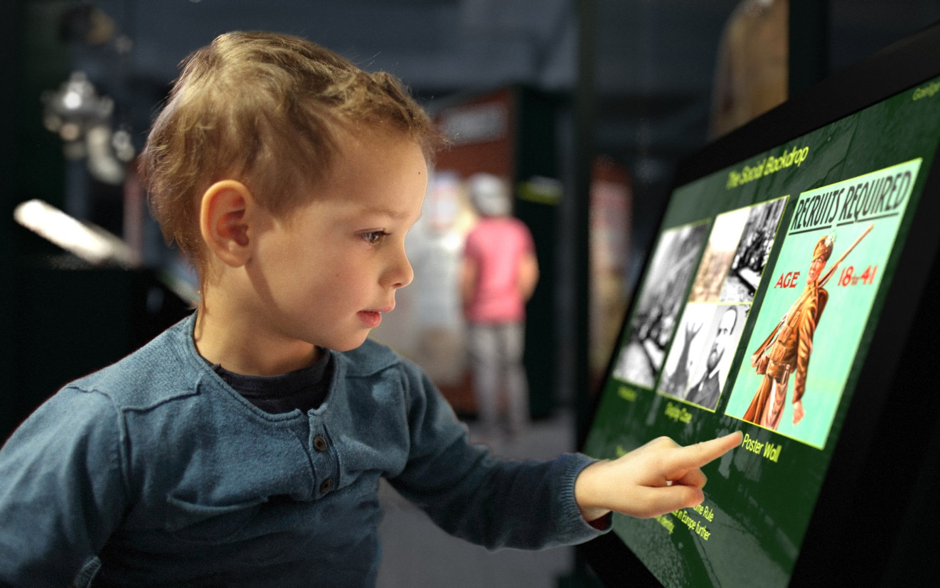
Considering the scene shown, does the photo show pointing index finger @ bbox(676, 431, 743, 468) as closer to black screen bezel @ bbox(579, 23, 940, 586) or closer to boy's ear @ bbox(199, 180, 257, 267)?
black screen bezel @ bbox(579, 23, 940, 586)

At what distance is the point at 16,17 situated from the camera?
152 cm

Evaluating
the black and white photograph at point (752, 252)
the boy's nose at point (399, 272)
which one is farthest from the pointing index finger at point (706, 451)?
the boy's nose at point (399, 272)

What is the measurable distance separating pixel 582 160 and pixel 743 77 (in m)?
0.33

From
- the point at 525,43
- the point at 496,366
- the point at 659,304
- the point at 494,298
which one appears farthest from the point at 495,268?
the point at 525,43

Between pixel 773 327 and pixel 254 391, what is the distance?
49 centimetres

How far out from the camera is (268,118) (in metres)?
0.61

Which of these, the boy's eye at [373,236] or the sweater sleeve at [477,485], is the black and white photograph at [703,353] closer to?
the sweater sleeve at [477,485]

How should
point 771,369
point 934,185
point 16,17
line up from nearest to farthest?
point 934,185 → point 771,369 → point 16,17

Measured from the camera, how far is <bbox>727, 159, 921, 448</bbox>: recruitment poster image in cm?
44

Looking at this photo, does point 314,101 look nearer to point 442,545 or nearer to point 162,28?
point 442,545

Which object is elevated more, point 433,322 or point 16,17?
point 16,17

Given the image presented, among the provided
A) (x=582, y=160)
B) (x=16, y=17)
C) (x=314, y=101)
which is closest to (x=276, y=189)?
(x=314, y=101)

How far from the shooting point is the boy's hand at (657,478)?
532 millimetres

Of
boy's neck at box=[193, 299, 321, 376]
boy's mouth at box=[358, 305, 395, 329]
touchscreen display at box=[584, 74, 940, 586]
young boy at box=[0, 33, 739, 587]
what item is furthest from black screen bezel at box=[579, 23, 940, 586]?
boy's neck at box=[193, 299, 321, 376]
